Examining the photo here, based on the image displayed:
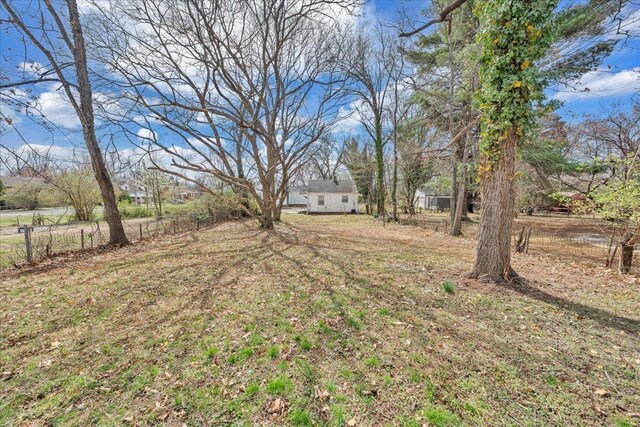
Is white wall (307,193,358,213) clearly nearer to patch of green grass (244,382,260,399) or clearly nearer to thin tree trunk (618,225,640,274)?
thin tree trunk (618,225,640,274)

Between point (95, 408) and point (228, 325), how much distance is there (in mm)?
1318

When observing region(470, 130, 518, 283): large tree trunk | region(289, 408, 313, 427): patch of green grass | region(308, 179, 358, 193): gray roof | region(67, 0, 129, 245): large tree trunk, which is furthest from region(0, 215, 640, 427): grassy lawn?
region(308, 179, 358, 193): gray roof

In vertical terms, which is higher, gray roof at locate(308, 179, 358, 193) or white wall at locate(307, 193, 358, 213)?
gray roof at locate(308, 179, 358, 193)

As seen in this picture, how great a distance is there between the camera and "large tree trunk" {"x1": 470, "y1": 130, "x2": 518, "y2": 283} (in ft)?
13.4

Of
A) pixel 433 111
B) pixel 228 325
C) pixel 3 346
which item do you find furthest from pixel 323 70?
pixel 3 346

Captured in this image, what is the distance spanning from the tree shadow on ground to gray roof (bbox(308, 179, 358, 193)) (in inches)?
910

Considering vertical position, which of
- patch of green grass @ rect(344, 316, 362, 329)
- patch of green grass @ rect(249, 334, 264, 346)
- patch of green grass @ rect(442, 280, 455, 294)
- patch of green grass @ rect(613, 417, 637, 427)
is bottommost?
patch of green grass @ rect(613, 417, 637, 427)

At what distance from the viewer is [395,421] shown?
5.95 feet

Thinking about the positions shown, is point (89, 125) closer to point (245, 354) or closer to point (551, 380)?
point (245, 354)

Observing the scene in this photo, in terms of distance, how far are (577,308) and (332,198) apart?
78.5ft

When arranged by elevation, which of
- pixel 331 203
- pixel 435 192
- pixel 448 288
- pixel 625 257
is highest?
pixel 435 192

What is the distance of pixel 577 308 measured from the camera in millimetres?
3574

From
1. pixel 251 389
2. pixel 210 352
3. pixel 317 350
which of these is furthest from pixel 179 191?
pixel 251 389

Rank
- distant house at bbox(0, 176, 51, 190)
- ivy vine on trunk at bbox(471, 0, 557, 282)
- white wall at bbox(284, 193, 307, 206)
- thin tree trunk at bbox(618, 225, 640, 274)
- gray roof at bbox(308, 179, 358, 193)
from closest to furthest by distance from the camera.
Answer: ivy vine on trunk at bbox(471, 0, 557, 282), distant house at bbox(0, 176, 51, 190), thin tree trunk at bbox(618, 225, 640, 274), gray roof at bbox(308, 179, 358, 193), white wall at bbox(284, 193, 307, 206)
